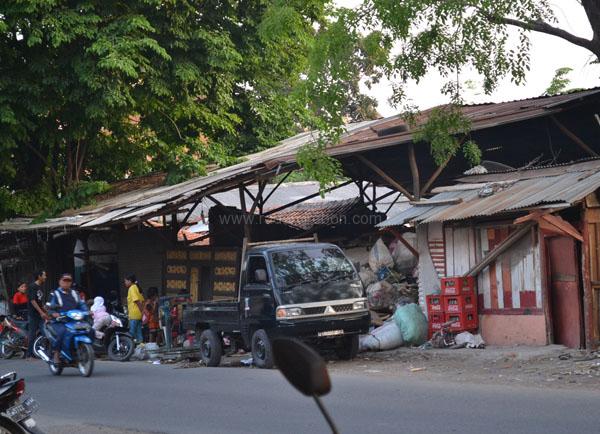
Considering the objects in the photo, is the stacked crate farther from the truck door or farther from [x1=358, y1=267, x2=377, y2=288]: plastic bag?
[x1=358, y1=267, x2=377, y2=288]: plastic bag

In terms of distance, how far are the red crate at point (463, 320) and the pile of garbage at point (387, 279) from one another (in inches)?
84.7

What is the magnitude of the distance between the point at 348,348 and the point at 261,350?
5.29 feet

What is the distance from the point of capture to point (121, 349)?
1892 cm

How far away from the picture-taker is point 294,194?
1141 inches

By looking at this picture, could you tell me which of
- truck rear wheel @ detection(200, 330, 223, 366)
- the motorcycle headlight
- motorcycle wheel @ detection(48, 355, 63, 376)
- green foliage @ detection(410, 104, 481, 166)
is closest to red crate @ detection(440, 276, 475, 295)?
green foliage @ detection(410, 104, 481, 166)

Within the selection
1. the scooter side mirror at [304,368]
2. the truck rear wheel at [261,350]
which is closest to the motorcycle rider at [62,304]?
the truck rear wheel at [261,350]

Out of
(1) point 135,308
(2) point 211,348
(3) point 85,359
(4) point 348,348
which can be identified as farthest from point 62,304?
(1) point 135,308

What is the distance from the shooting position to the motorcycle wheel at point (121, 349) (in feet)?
61.6

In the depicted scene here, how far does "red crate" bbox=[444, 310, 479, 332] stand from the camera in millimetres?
16438

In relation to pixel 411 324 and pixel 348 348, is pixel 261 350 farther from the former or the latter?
pixel 411 324

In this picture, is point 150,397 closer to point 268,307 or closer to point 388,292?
point 268,307

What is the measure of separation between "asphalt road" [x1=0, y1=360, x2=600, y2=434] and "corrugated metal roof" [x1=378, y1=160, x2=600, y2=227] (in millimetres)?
3838

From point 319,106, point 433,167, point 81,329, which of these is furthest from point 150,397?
point 433,167

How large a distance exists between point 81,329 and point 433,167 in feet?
Answer: 33.3
